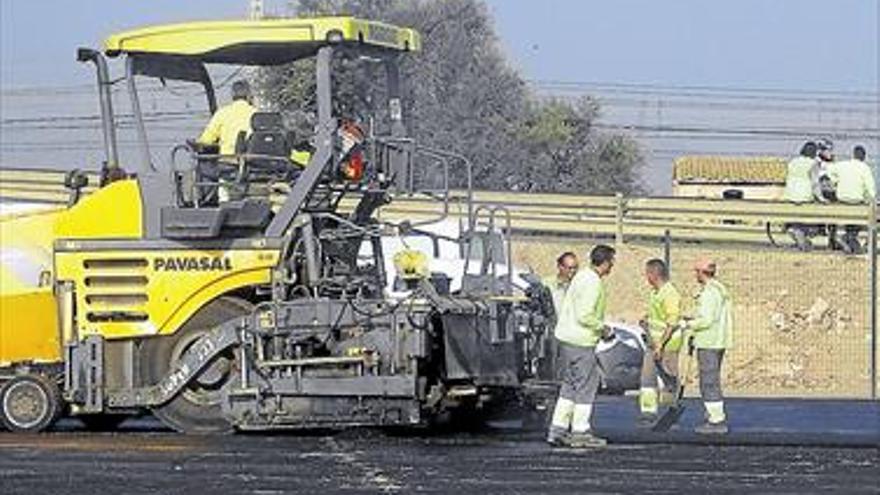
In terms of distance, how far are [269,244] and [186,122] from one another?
1.20m

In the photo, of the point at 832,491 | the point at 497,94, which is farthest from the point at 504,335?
the point at 497,94

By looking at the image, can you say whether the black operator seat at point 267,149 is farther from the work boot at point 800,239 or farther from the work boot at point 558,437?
the work boot at point 800,239

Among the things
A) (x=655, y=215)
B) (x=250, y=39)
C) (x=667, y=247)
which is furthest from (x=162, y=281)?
(x=655, y=215)

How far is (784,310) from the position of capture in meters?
31.6

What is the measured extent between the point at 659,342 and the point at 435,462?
5.07 metres

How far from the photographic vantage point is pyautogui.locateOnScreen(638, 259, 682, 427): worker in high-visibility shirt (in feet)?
61.6

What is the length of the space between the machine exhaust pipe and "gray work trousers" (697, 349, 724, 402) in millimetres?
5341

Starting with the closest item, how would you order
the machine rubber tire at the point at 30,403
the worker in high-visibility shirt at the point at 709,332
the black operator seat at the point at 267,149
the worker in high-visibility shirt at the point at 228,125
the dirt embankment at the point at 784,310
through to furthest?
the black operator seat at the point at 267,149 → the worker in high-visibility shirt at the point at 228,125 → the machine rubber tire at the point at 30,403 → the worker in high-visibility shirt at the point at 709,332 → the dirt embankment at the point at 784,310

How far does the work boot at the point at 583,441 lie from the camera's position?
16156 mm

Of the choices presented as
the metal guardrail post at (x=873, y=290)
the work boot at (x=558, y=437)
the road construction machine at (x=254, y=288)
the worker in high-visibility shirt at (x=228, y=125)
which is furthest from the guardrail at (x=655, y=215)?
the work boot at (x=558, y=437)

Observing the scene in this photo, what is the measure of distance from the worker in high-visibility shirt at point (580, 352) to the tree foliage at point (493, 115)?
79.8 ft

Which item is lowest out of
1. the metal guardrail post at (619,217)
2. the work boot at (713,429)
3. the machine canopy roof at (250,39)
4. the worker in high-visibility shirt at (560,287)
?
the work boot at (713,429)

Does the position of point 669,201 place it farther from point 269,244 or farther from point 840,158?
point 269,244

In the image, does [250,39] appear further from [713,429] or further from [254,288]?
[713,429]
